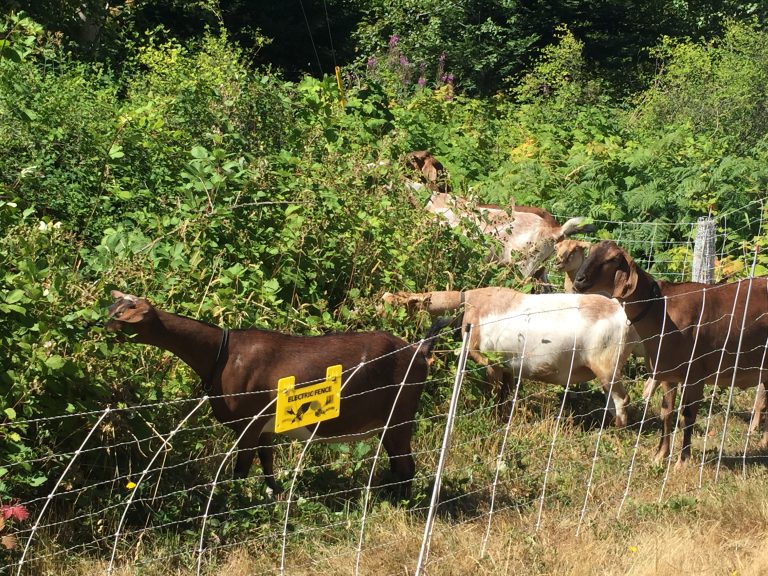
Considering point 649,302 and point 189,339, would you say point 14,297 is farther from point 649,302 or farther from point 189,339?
point 649,302

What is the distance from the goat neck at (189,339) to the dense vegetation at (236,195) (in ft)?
0.84

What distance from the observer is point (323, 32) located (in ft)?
69.2

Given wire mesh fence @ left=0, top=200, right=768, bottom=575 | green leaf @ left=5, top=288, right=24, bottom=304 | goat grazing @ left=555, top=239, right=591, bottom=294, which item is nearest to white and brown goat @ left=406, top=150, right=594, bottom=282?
goat grazing @ left=555, top=239, right=591, bottom=294

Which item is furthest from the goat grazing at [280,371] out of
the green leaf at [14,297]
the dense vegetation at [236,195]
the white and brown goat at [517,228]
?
the white and brown goat at [517,228]

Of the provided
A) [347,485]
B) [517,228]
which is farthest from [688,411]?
[517,228]

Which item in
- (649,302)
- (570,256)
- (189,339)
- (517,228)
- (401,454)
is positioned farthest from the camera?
(517,228)

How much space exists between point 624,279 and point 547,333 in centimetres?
66

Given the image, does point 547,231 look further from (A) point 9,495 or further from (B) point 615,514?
(A) point 9,495

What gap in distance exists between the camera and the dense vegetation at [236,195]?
222 inches

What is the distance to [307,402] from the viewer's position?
5285 mm

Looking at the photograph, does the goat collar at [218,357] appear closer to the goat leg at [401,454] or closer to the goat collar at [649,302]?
the goat leg at [401,454]

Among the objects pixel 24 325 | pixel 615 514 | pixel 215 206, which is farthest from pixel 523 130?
pixel 24 325

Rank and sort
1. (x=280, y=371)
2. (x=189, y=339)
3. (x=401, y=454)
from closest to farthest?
(x=189, y=339), (x=280, y=371), (x=401, y=454)

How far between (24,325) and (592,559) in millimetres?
3065
